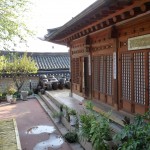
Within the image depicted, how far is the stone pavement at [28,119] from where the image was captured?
780 centimetres

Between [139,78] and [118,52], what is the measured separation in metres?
1.41

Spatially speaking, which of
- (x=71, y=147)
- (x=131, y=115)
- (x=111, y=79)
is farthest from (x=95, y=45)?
(x=71, y=147)

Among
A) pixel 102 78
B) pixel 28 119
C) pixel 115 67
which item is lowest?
pixel 28 119

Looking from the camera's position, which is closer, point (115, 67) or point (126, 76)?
point (126, 76)

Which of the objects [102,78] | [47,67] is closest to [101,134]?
[102,78]

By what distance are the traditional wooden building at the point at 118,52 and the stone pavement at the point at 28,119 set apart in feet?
7.77

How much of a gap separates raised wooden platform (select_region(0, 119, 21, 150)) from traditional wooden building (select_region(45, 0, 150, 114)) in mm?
3349

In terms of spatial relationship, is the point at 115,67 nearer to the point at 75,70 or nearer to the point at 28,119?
the point at 28,119

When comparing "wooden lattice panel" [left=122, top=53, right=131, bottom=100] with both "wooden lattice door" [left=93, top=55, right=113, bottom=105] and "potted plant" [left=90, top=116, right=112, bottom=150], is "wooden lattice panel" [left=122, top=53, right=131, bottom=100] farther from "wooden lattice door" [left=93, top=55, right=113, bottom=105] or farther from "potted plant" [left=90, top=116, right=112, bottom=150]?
"potted plant" [left=90, top=116, right=112, bottom=150]

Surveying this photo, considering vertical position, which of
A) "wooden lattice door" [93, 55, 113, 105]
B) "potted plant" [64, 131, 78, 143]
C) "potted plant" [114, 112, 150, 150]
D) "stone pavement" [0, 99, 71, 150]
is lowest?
"stone pavement" [0, 99, 71, 150]

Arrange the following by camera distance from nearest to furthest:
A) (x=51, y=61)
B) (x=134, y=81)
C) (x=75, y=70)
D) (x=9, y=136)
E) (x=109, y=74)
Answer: (x=134, y=81), (x=9, y=136), (x=109, y=74), (x=75, y=70), (x=51, y=61)

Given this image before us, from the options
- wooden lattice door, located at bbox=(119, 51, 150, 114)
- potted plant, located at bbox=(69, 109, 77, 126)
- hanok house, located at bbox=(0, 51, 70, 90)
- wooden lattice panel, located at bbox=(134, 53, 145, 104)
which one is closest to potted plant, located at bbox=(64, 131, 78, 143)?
potted plant, located at bbox=(69, 109, 77, 126)

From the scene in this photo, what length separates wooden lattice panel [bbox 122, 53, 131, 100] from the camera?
713 centimetres

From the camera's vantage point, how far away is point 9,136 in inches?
273
